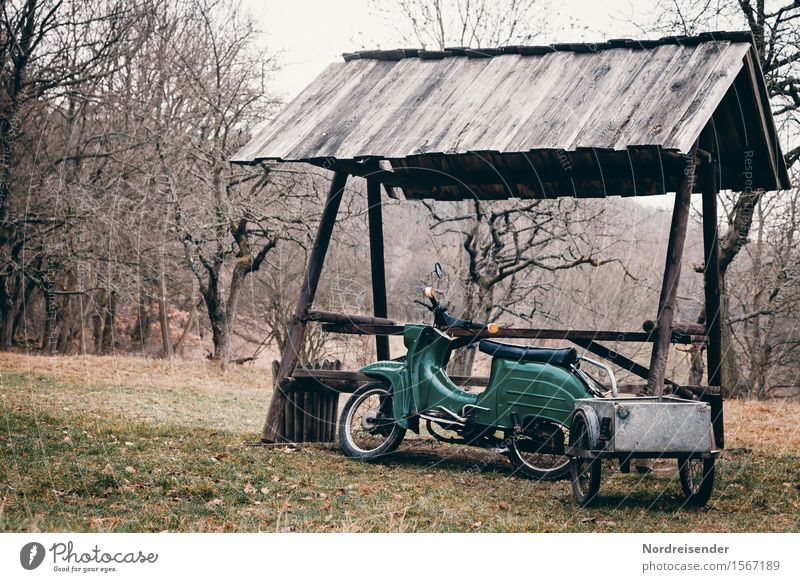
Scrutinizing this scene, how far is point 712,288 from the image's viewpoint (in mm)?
8961

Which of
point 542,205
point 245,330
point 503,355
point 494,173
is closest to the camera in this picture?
point 503,355

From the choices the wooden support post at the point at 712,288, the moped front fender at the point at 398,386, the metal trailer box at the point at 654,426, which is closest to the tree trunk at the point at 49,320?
the moped front fender at the point at 398,386

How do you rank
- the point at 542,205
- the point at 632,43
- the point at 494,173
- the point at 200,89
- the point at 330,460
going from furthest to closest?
the point at 200,89, the point at 542,205, the point at 494,173, the point at 632,43, the point at 330,460

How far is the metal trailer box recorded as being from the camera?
→ 20.1 ft

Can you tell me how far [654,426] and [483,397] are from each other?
1.88 meters

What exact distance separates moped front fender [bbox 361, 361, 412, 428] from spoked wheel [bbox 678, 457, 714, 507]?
2437 millimetres

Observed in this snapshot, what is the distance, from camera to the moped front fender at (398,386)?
26.7 feet

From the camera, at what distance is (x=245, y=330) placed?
2850 centimetres

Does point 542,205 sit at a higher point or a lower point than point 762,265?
higher

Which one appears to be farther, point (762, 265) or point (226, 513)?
point (762, 265)

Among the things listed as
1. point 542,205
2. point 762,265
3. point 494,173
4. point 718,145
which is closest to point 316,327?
point 542,205

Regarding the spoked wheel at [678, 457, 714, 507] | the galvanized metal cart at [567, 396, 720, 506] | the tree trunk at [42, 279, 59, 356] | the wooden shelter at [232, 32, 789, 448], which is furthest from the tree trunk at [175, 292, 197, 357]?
the galvanized metal cart at [567, 396, 720, 506]

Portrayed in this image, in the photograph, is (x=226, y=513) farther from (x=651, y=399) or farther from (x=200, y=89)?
(x=200, y=89)

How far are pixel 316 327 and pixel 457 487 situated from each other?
1390cm
